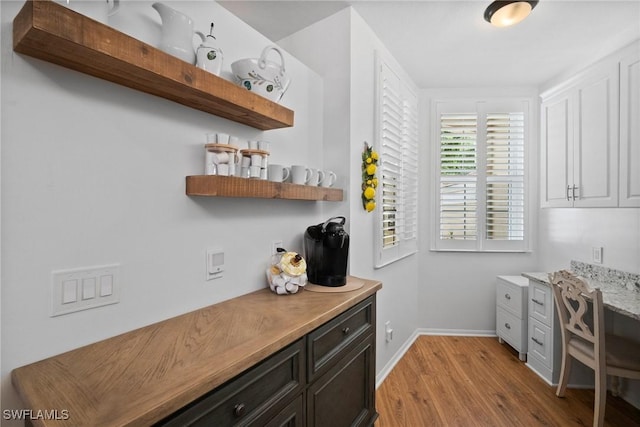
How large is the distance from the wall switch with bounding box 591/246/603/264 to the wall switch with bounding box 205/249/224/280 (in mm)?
2887

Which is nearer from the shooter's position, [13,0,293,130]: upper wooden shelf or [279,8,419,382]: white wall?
[13,0,293,130]: upper wooden shelf

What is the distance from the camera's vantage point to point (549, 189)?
8.55 ft

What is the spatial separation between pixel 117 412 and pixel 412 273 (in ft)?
9.57

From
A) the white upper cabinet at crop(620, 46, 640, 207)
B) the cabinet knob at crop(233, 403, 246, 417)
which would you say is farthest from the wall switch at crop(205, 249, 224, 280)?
the white upper cabinet at crop(620, 46, 640, 207)

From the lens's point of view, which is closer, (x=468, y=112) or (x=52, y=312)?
(x=52, y=312)

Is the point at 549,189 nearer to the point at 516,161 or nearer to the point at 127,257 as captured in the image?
the point at 516,161

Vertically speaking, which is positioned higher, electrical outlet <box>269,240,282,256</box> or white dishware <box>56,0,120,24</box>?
white dishware <box>56,0,120,24</box>

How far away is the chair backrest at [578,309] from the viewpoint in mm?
1847

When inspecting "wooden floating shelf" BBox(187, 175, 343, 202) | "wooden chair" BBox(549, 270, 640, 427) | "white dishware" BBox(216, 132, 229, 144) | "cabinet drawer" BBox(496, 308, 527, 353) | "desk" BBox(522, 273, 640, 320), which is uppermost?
"white dishware" BBox(216, 132, 229, 144)

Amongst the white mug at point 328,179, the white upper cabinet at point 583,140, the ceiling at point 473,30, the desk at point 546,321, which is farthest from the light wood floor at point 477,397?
the ceiling at point 473,30

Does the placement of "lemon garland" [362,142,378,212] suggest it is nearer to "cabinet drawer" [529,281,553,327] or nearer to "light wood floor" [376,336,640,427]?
"light wood floor" [376,336,640,427]

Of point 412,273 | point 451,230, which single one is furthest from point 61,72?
point 451,230

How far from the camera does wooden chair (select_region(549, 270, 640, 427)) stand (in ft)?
6.02

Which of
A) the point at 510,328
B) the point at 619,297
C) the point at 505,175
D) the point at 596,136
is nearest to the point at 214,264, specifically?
the point at 619,297
